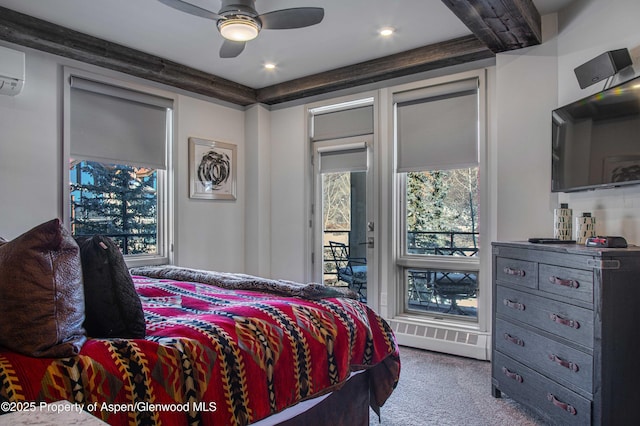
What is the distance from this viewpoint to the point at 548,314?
2225 millimetres

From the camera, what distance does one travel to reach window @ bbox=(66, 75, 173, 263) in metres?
3.45

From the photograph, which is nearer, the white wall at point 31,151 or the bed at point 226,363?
the bed at point 226,363

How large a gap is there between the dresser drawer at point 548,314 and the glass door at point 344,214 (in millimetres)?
1671

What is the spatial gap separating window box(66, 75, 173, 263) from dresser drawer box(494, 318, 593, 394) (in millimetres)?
3083

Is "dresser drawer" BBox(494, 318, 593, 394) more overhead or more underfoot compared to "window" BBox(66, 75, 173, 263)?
more underfoot

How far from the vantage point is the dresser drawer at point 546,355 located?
77.9 inches

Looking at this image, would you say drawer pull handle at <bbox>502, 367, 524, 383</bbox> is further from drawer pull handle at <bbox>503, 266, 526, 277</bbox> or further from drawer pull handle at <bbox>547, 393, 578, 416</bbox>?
drawer pull handle at <bbox>503, 266, 526, 277</bbox>

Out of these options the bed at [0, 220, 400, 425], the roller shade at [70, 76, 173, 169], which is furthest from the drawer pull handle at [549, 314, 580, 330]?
the roller shade at [70, 76, 173, 169]

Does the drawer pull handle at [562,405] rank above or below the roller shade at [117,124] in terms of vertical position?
below

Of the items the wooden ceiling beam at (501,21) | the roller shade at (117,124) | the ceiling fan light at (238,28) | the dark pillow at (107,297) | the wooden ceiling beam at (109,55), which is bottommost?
the dark pillow at (107,297)

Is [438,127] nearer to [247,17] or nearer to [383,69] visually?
[383,69]

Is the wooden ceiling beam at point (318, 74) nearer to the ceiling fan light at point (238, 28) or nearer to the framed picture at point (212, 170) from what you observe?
the framed picture at point (212, 170)

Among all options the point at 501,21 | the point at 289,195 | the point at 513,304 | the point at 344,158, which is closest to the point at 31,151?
the point at 289,195

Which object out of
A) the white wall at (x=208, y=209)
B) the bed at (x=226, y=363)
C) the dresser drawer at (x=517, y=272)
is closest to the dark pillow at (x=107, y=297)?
the bed at (x=226, y=363)
